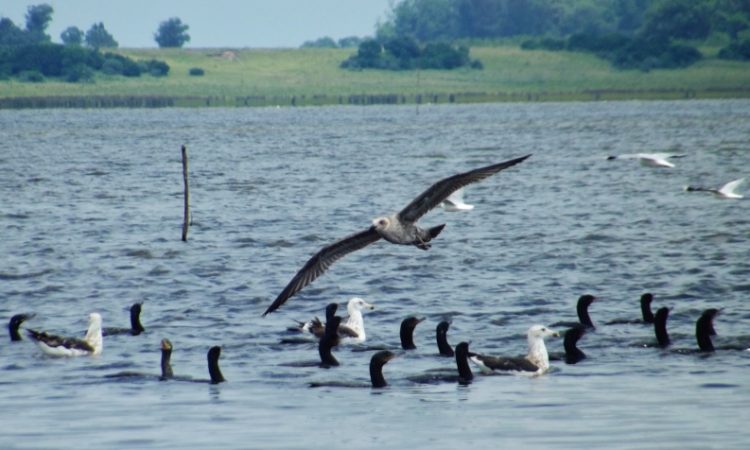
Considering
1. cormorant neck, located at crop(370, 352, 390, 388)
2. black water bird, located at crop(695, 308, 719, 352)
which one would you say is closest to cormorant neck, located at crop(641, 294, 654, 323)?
black water bird, located at crop(695, 308, 719, 352)

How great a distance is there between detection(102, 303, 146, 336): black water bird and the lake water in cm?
41

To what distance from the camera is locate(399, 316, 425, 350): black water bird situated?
24828mm

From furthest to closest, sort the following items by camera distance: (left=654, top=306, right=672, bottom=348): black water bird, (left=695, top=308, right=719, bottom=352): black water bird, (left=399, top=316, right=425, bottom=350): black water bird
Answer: (left=399, top=316, right=425, bottom=350): black water bird, (left=654, top=306, right=672, bottom=348): black water bird, (left=695, top=308, right=719, bottom=352): black water bird

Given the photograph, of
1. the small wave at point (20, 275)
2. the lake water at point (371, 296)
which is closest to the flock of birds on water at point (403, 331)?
the lake water at point (371, 296)

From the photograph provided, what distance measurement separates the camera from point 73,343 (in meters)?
25.2

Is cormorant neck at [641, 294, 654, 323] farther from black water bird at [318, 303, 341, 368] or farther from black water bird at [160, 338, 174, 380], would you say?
black water bird at [160, 338, 174, 380]

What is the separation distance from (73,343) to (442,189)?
685 cm

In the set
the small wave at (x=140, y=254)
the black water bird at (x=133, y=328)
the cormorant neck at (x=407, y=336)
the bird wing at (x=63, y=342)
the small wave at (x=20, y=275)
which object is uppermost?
the cormorant neck at (x=407, y=336)

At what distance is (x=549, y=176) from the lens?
2766 inches

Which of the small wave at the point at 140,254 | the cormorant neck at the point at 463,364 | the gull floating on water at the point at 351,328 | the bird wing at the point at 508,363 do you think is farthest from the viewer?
the small wave at the point at 140,254

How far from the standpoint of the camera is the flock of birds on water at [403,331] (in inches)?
869

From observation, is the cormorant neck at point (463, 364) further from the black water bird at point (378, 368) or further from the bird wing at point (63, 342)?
the bird wing at point (63, 342)

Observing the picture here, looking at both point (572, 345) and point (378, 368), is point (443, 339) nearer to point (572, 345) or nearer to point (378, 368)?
point (572, 345)

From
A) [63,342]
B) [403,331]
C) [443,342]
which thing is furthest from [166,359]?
[443,342]
